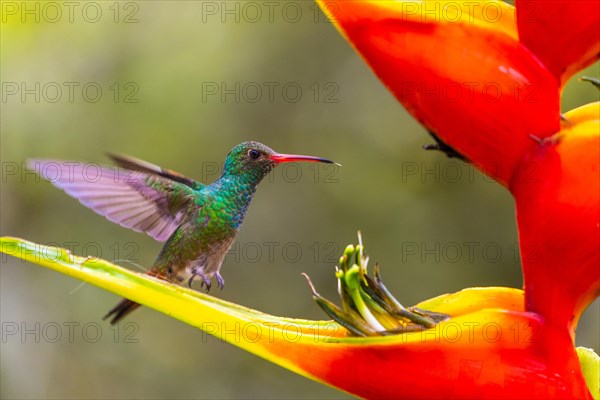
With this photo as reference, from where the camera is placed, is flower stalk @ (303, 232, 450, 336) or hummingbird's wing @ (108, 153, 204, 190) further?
hummingbird's wing @ (108, 153, 204, 190)

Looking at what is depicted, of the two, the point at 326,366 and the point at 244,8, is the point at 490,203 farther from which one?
the point at 326,366

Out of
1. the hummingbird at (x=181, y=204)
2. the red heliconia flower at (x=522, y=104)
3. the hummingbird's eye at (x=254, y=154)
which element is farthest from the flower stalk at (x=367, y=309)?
the hummingbird's eye at (x=254, y=154)

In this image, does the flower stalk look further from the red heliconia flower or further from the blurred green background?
the blurred green background

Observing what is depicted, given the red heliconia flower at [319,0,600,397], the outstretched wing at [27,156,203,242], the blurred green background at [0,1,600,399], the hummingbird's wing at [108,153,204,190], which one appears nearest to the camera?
the red heliconia flower at [319,0,600,397]

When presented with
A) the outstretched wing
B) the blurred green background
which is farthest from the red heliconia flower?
the blurred green background

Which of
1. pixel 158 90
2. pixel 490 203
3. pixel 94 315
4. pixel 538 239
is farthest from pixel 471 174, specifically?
pixel 538 239

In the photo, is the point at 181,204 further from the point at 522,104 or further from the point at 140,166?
the point at 522,104
